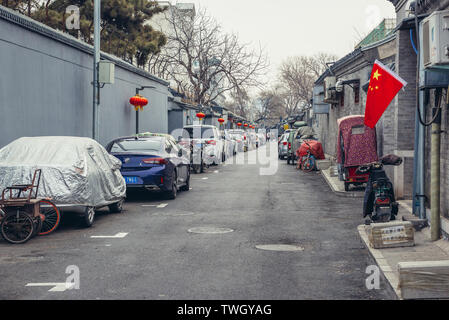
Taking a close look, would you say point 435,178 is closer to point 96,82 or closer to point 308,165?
point 96,82

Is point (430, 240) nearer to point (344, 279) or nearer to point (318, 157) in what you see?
point (344, 279)

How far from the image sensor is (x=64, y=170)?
1007 centimetres

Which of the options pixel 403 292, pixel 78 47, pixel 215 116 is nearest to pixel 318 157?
pixel 78 47

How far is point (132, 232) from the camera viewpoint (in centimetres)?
Answer: 1011

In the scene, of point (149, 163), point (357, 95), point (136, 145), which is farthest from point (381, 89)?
point (357, 95)

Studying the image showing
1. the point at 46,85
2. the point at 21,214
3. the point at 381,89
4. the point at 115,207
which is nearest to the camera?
the point at 21,214

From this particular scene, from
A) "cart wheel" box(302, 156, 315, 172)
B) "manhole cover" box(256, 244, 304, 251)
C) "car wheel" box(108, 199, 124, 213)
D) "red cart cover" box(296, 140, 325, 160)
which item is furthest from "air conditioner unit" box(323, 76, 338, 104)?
"manhole cover" box(256, 244, 304, 251)

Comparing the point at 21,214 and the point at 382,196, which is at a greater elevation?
the point at 382,196

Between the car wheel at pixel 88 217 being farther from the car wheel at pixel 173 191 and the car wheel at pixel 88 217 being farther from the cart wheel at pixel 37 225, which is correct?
the car wheel at pixel 173 191

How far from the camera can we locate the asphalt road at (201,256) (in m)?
6.26

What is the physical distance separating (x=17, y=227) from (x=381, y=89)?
5.93 meters

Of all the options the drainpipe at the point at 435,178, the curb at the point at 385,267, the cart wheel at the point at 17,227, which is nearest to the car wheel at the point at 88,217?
the cart wheel at the point at 17,227

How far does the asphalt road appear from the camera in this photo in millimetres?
6258

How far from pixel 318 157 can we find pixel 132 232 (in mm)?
16833
